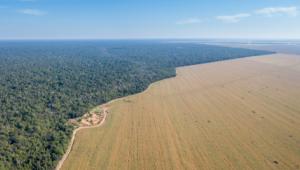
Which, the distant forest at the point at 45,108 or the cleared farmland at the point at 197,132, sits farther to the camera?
the cleared farmland at the point at 197,132

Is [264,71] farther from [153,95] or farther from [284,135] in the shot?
[284,135]

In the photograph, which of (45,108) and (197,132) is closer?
(197,132)

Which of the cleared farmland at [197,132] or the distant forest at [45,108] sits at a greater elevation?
the distant forest at [45,108]

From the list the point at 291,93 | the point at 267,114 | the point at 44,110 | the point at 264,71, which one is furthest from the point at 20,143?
the point at 264,71

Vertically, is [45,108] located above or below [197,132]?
above

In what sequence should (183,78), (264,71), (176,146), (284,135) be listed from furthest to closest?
(264,71) < (183,78) < (284,135) < (176,146)

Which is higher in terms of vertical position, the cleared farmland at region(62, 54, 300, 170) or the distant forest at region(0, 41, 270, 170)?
the distant forest at region(0, 41, 270, 170)

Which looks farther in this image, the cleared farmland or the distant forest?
the cleared farmland

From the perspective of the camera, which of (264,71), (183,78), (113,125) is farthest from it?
(264,71)
